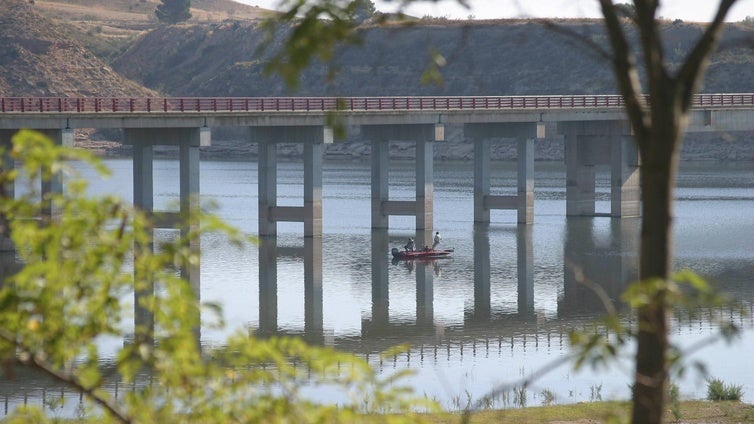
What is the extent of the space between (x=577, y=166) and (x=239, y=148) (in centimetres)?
7272

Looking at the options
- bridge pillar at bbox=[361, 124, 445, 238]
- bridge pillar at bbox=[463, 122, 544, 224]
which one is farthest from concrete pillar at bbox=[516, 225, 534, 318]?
A: bridge pillar at bbox=[361, 124, 445, 238]

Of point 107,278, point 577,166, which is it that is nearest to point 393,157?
point 577,166

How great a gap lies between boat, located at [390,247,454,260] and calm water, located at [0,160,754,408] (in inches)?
27.8

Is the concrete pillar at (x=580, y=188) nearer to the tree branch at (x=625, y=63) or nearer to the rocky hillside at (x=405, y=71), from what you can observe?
the rocky hillside at (x=405, y=71)

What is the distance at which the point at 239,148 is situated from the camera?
142 m

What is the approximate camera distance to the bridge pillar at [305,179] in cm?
6153

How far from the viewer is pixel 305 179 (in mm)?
62438

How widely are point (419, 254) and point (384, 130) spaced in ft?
46.4

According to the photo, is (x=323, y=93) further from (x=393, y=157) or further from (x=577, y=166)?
(x=577, y=166)

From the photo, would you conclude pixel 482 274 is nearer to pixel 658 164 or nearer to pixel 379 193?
pixel 379 193

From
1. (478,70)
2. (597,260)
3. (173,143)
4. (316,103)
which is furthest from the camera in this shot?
(478,70)

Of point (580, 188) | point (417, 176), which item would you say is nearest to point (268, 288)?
point (417, 176)

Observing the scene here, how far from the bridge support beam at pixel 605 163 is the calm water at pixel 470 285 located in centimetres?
180

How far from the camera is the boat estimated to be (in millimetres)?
55562
